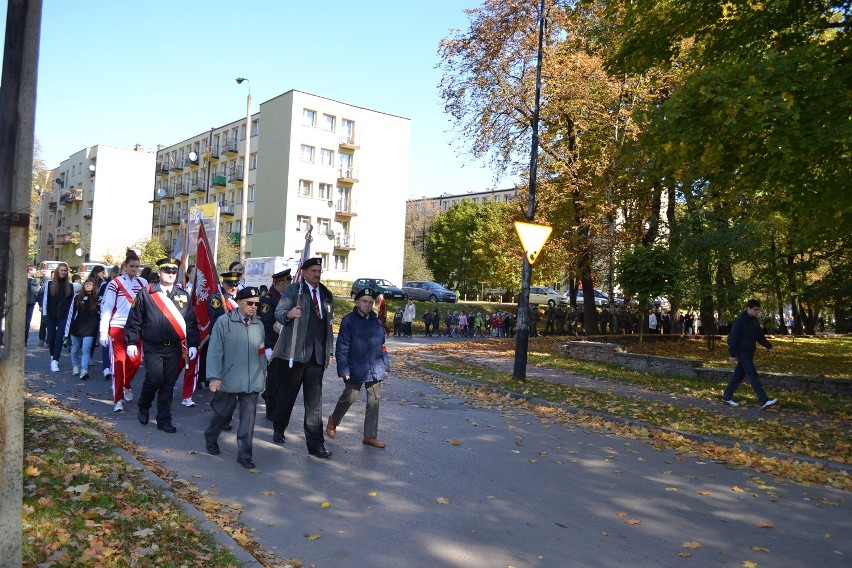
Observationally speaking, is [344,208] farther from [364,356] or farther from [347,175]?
[364,356]

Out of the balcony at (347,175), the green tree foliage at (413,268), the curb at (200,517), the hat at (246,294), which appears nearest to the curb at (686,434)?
the hat at (246,294)

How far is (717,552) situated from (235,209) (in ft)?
200

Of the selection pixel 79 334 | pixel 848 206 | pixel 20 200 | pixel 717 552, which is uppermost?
pixel 848 206

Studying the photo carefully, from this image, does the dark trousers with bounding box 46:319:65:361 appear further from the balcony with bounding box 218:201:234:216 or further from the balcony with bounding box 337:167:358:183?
the balcony with bounding box 218:201:234:216

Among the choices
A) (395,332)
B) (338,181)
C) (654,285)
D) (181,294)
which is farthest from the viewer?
(338,181)

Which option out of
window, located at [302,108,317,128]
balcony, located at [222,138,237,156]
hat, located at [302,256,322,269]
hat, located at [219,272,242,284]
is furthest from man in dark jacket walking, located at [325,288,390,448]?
balcony, located at [222,138,237,156]

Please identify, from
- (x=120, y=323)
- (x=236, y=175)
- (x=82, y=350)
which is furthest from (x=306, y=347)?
(x=236, y=175)

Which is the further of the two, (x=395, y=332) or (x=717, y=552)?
(x=395, y=332)

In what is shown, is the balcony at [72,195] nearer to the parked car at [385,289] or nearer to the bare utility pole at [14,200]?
the parked car at [385,289]

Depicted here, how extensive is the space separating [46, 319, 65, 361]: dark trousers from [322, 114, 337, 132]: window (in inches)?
1779

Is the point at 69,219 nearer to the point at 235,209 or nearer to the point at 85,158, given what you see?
the point at 85,158

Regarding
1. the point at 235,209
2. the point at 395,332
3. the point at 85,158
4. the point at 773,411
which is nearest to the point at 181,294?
the point at 773,411

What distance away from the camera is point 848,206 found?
433 inches

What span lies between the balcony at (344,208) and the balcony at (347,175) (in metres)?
1.61
